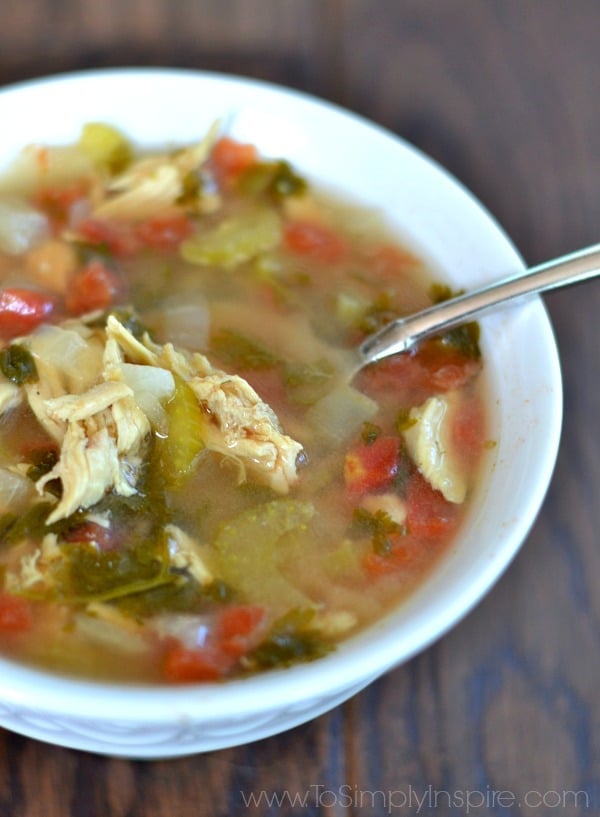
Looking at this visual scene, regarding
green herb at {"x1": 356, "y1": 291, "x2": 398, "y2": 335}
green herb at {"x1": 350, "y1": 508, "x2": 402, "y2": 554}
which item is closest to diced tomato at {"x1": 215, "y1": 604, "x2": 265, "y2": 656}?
green herb at {"x1": 350, "y1": 508, "x2": 402, "y2": 554}

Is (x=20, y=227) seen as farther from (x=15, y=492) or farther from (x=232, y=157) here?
(x=15, y=492)

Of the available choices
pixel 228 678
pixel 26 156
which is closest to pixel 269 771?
pixel 228 678

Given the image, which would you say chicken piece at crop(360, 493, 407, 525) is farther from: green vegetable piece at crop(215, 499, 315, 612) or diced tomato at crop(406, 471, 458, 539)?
green vegetable piece at crop(215, 499, 315, 612)

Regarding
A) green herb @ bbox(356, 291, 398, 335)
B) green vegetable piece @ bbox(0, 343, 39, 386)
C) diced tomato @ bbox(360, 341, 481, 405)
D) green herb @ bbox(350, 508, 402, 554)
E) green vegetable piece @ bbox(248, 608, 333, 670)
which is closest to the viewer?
green vegetable piece @ bbox(248, 608, 333, 670)

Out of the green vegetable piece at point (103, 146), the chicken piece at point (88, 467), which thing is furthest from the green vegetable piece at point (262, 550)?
the green vegetable piece at point (103, 146)

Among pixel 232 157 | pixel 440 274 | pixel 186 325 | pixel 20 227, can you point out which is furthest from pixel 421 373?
pixel 20 227
